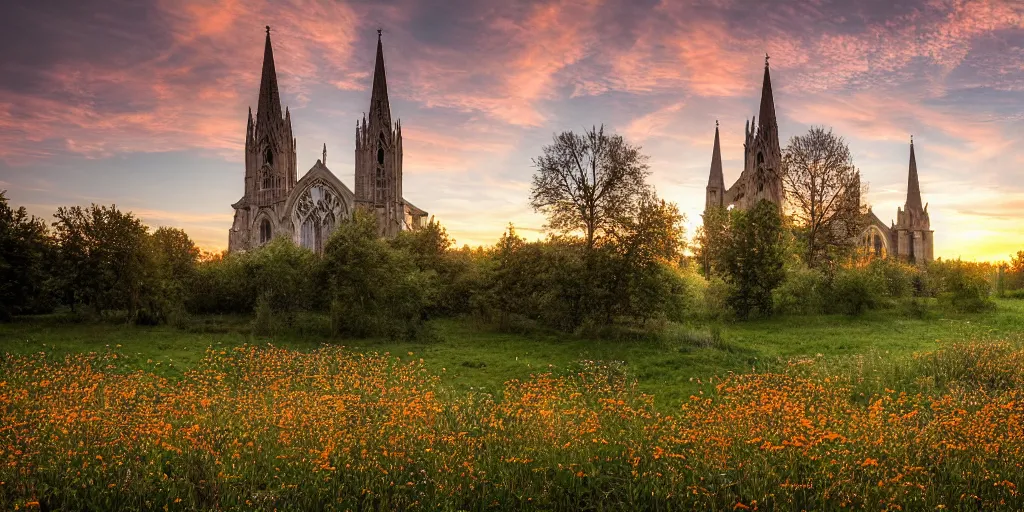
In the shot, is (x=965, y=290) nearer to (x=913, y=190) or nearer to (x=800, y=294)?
(x=800, y=294)

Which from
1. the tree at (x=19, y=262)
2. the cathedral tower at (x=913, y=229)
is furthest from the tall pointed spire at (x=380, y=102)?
the cathedral tower at (x=913, y=229)

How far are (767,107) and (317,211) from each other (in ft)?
161

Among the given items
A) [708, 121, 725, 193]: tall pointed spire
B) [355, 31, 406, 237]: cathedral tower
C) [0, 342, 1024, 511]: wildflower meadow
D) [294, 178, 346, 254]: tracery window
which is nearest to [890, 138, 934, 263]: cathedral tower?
[708, 121, 725, 193]: tall pointed spire

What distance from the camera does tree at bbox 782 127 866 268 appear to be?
4169cm

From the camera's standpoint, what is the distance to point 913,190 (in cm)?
8700

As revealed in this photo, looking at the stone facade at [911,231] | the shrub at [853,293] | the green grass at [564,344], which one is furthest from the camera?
the stone facade at [911,231]

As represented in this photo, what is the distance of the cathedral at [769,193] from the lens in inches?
2489

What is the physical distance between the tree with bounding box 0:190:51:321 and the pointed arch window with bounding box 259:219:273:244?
147ft

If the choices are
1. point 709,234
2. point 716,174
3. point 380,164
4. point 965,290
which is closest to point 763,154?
point 709,234

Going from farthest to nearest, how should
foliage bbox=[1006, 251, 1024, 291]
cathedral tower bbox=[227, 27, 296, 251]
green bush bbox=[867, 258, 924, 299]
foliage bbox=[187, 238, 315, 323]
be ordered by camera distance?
cathedral tower bbox=[227, 27, 296, 251] < foliage bbox=[1006, 251, 1024, 291] < green bush bbox=[867, 258, 924, 299] < foliage bbox=[187, 238, 315, 323]

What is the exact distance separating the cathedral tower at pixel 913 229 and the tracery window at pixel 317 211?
2833 inches

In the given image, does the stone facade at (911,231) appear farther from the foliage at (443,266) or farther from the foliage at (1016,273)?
the foliage at (443,266)

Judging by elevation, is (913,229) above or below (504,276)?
above

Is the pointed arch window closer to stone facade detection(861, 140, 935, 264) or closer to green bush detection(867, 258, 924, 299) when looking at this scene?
green bush detection(867, 258, 924, 299)
